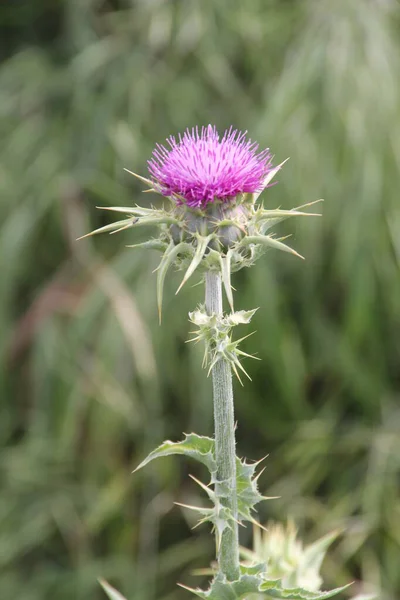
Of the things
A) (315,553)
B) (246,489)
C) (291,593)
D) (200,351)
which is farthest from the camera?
(200,351)

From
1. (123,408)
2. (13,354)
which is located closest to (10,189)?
(13,354)

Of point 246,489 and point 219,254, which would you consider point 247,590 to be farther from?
point 219,254

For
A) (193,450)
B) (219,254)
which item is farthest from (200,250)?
(193,450)

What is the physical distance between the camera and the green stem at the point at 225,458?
100 centimetres

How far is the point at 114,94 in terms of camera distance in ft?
10.3

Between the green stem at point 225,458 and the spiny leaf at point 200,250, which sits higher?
the spiny leaf at point 200,250

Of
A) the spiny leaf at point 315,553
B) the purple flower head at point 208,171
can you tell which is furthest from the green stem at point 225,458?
the spiny leaf at point 315,553

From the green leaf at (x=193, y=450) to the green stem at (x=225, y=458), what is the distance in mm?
12

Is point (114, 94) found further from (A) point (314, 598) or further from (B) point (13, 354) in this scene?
(A) point (314, 598)

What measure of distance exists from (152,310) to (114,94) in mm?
939

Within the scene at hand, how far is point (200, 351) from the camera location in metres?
2.59

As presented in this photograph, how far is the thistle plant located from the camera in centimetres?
99

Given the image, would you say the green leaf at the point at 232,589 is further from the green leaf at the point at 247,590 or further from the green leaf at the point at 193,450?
the green leaf at the point at 193,450

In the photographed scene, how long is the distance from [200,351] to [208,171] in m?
1.62
